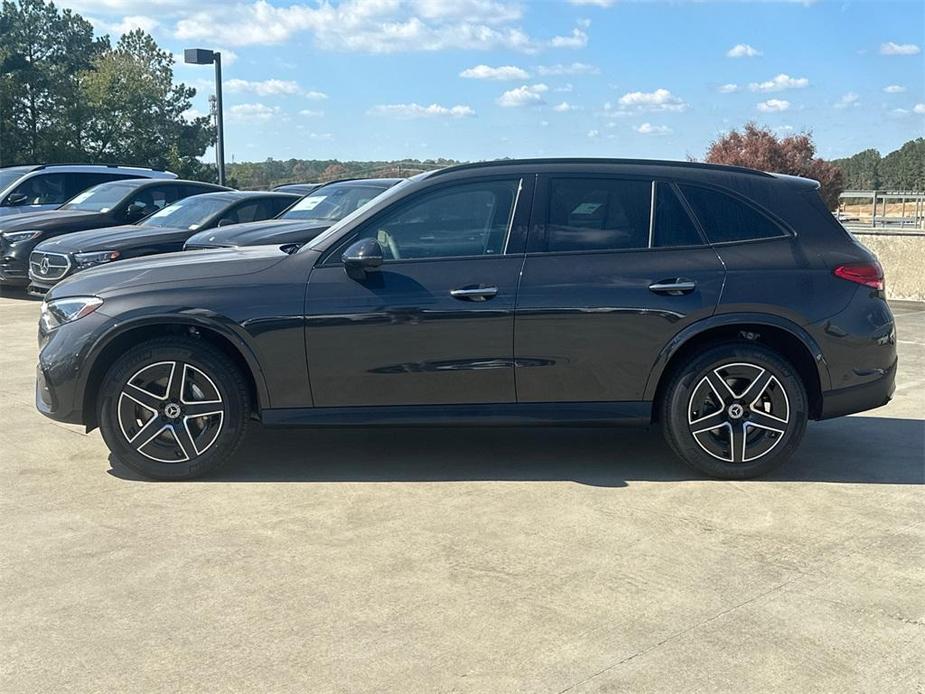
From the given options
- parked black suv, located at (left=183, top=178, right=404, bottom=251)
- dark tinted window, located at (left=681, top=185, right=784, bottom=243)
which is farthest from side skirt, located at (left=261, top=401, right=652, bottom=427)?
parked black suv, located at (left=183, top=178, right=404, bottom=251)

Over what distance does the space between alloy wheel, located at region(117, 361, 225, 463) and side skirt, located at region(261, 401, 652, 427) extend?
11.9 inches

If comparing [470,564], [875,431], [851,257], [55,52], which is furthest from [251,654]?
[55,52]

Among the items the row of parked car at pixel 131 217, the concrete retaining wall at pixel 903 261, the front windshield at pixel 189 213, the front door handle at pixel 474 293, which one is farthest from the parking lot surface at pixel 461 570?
the concrete retaining wall at pixel 903 261

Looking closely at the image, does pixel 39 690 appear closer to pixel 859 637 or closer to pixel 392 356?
pixel 392 356

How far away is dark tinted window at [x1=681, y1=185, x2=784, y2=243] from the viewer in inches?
195

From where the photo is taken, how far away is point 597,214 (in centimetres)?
496

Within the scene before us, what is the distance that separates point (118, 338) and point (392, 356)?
1438mm

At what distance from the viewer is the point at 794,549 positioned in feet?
13.0

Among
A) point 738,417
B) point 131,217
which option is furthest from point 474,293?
point 131,217

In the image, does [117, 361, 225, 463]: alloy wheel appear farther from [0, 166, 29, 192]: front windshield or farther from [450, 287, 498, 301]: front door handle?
[0, 166, 29, 192]: front windshield

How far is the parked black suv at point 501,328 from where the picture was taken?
476 cm

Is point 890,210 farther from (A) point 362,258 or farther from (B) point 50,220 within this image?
(A) point 362,258

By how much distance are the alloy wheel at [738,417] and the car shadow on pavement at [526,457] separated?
206mm

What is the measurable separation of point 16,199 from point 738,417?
13.2m
